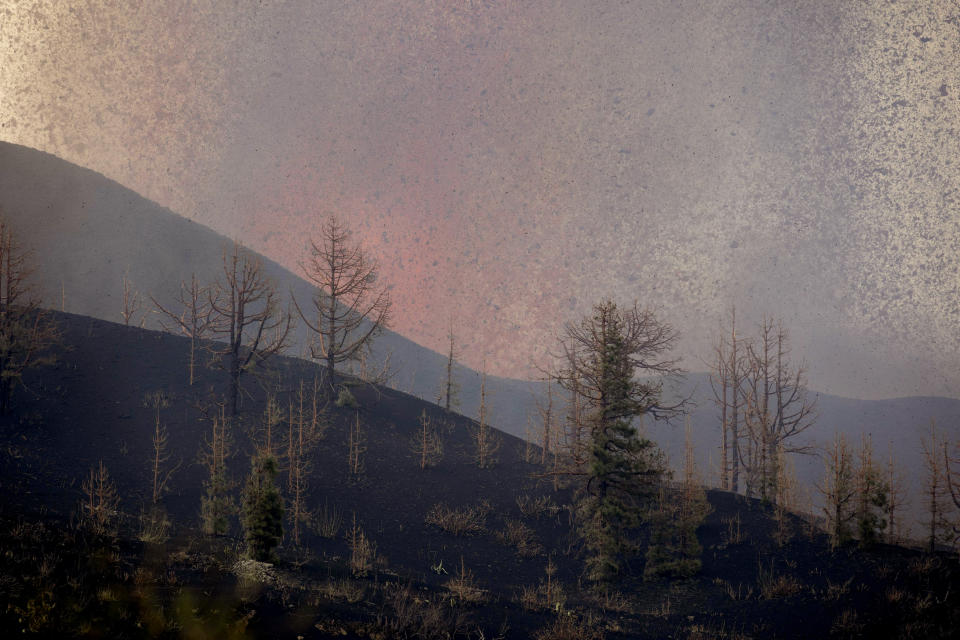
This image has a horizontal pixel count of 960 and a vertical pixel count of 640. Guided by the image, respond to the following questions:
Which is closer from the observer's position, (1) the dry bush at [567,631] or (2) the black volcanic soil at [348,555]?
(2) the black volcanic soil at [348,555]

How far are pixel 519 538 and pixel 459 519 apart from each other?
2467mm

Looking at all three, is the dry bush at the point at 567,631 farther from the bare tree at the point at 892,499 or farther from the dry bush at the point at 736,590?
the bare tree at the point at 892,499

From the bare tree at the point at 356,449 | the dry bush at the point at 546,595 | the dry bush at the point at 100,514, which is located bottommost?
the dry bush at the point at 546,595

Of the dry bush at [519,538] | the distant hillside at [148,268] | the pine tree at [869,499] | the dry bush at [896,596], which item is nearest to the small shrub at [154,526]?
the dry bush at [519,538]

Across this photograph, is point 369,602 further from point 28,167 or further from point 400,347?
point 28,167

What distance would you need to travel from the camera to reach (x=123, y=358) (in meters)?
29.4

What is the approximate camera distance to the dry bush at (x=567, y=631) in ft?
35.0

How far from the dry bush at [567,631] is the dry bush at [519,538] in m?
8.03

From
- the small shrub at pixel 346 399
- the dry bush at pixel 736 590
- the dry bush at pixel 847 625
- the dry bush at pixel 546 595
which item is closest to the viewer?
the dry bush at pixel 847 625

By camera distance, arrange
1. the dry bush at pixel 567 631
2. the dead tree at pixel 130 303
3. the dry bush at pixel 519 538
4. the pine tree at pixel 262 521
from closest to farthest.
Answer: the dry bush at pixel 567 631 < the pine tree at pixel 262 521 < the dry bush at pixel 519 538 < the dead tree at pixel 130 303

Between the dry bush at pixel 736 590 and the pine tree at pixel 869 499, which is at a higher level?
the pine tree at pixel 869 499

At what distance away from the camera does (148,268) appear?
7925 cm

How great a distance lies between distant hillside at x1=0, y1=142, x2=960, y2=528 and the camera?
72.4 metres

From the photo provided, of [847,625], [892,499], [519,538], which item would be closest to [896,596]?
[847,625]
